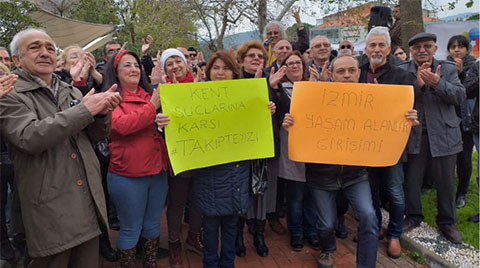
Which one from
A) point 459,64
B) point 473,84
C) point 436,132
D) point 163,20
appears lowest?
point 436,132

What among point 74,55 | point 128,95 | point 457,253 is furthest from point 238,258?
point 74,55

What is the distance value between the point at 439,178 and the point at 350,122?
1485 mm

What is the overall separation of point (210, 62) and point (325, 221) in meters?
1.81

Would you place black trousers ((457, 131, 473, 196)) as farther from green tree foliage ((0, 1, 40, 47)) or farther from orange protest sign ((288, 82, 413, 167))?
green tree foliage ((0, 1, 40, 47))

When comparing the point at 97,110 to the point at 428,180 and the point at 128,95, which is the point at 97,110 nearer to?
the point at 128,95

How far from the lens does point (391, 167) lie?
336 centimetres

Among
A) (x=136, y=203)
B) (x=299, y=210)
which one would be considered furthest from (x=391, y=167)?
(x=136, y=203)

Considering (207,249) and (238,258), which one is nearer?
(207,249)

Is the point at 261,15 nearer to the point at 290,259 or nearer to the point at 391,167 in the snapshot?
the point at 391,167

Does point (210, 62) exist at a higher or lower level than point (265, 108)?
higher

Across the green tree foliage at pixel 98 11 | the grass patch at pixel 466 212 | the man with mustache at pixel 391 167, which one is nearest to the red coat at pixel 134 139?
the man with mustache at pixel 391 167

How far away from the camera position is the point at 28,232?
2006mm

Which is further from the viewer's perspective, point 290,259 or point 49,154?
point 290,259

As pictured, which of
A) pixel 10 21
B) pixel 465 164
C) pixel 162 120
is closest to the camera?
pixel 162 120
